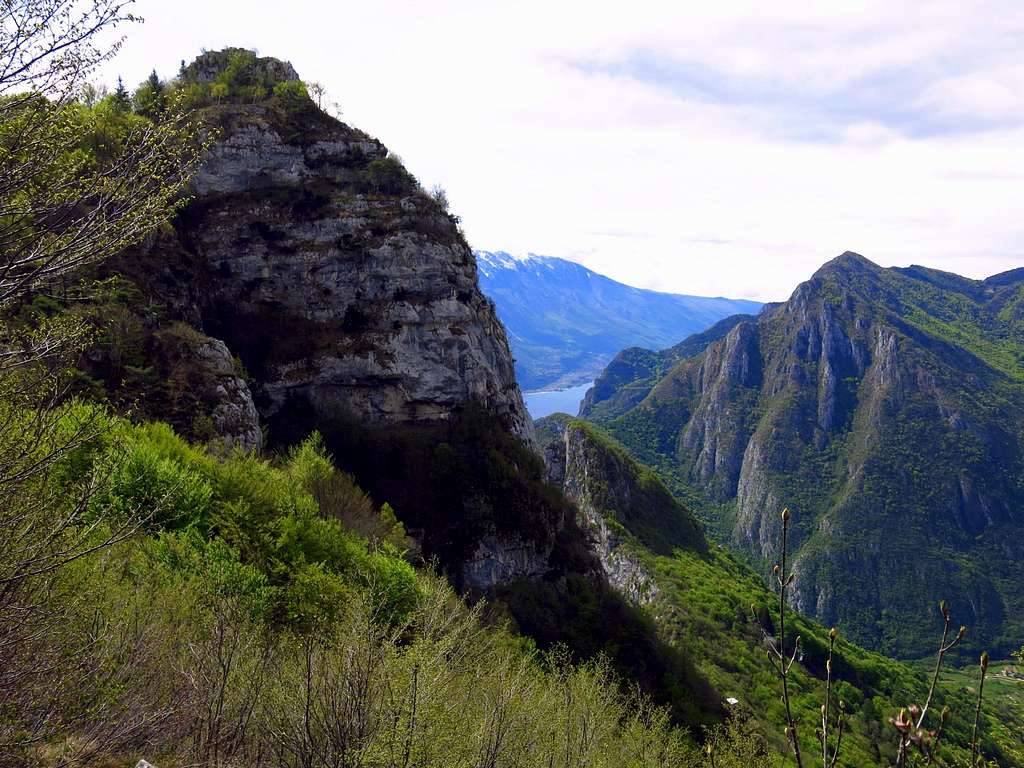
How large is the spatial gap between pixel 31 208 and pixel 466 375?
46085mm

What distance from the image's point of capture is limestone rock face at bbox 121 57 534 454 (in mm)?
50750

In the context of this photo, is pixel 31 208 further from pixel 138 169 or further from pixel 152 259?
pixel 152 259

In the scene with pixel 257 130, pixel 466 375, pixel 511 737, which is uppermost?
pixel 257 130

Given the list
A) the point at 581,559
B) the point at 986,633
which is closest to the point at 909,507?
the point at 986,633

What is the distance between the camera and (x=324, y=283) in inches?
2130

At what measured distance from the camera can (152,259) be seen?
45.2 meters

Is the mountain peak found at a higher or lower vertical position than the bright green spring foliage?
higher

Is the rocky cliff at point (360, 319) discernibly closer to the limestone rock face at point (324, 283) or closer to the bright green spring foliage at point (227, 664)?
the limestone rock face at point (324, 283)

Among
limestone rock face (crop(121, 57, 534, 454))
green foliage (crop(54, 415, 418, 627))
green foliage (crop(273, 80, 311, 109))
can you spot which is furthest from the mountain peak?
green foliage (crop(54, 415, 418, 627))

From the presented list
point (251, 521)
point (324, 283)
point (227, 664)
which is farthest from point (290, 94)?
point (227, 664)

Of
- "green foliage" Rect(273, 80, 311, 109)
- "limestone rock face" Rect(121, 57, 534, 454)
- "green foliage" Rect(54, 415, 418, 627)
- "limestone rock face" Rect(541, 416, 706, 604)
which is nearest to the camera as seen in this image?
"green foliage" Rect(54, 415, 418, 627)

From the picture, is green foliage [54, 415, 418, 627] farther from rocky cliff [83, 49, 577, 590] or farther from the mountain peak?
the mountain peak

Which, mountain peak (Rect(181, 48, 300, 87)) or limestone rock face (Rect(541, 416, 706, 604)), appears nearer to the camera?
mountain peak (Rect(181, 48, 300, 87))

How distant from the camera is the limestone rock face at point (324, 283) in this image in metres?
50.8
